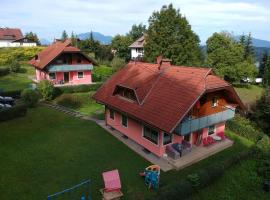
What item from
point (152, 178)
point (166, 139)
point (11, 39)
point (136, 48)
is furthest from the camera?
point (11, 39)

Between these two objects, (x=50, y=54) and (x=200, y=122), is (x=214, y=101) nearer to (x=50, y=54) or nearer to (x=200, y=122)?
(x=200, y=122)

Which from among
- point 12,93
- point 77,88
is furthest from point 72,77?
point 12,93

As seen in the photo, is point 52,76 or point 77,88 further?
point 52,76

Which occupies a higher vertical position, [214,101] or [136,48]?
[136,48]

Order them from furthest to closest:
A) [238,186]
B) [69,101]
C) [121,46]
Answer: [121,46]
[69,101]
[238,186]

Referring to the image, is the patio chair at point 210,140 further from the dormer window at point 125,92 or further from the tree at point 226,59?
the tree at point 226,59

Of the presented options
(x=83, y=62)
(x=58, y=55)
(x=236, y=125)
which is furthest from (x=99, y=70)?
(x=236, y=125)

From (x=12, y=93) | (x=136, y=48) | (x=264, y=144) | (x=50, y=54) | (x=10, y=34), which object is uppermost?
(x=10, y=34)
